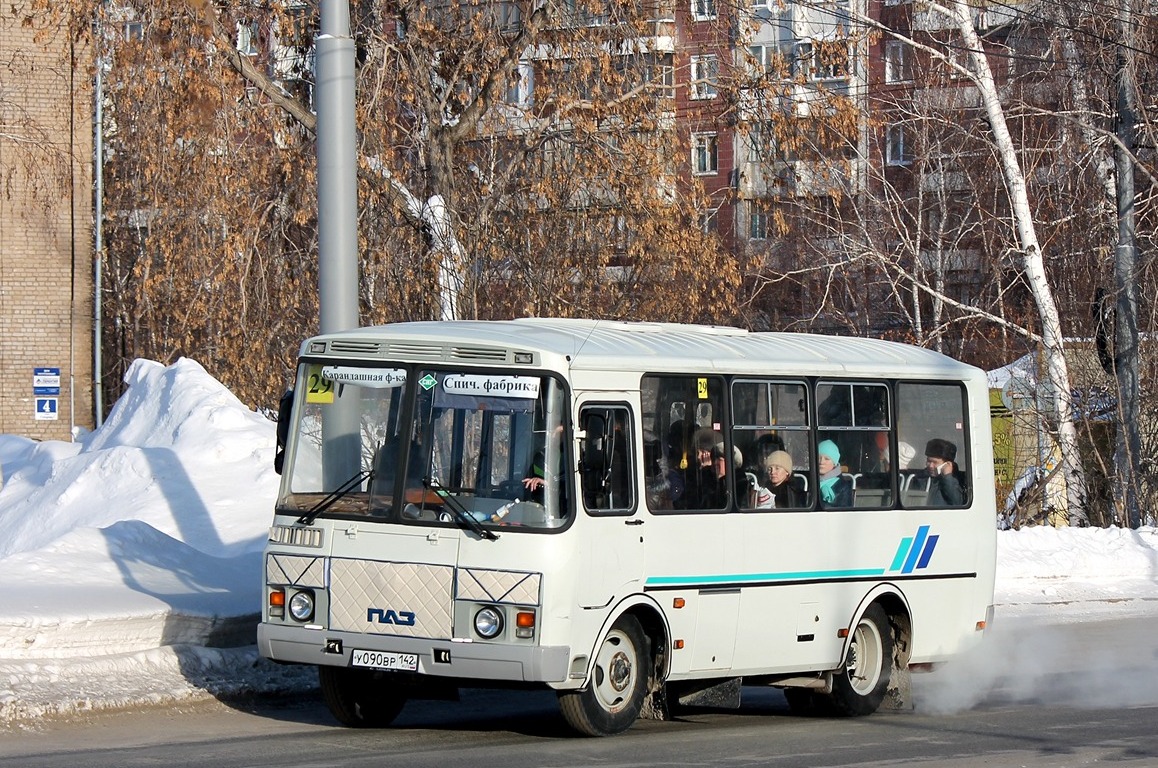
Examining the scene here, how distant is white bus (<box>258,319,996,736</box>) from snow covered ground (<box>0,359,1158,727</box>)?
1694 millimetres

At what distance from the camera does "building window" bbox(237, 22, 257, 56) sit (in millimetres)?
A: 21714

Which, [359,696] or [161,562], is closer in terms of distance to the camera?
[359,696]

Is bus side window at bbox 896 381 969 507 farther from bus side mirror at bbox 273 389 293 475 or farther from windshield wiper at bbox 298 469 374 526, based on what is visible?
bus side mirror at bbox 273 389 293 475

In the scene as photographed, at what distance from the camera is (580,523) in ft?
33.2

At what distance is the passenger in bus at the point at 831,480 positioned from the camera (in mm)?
12211

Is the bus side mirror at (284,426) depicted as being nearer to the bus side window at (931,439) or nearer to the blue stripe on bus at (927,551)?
the bus side window at (931,439)

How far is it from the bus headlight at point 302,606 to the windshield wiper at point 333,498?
17.4 inches

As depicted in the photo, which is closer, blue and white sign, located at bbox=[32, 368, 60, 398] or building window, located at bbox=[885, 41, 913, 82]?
blue and white sign, located at bbox=[32, 368, 60, 398]

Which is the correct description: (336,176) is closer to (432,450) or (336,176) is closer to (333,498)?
(333,498)

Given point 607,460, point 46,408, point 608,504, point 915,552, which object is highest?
point 46,408

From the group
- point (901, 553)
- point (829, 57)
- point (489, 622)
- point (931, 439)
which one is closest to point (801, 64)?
point (829, 57)

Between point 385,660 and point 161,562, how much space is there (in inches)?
233

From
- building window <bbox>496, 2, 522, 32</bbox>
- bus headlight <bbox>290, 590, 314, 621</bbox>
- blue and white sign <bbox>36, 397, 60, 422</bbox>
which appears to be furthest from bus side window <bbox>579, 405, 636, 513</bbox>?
blue and white sign <bbox>36, 397, 60, 422</bbox>

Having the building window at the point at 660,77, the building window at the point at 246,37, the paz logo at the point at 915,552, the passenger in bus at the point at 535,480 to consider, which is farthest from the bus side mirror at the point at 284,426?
the building window at the point at 660,77
